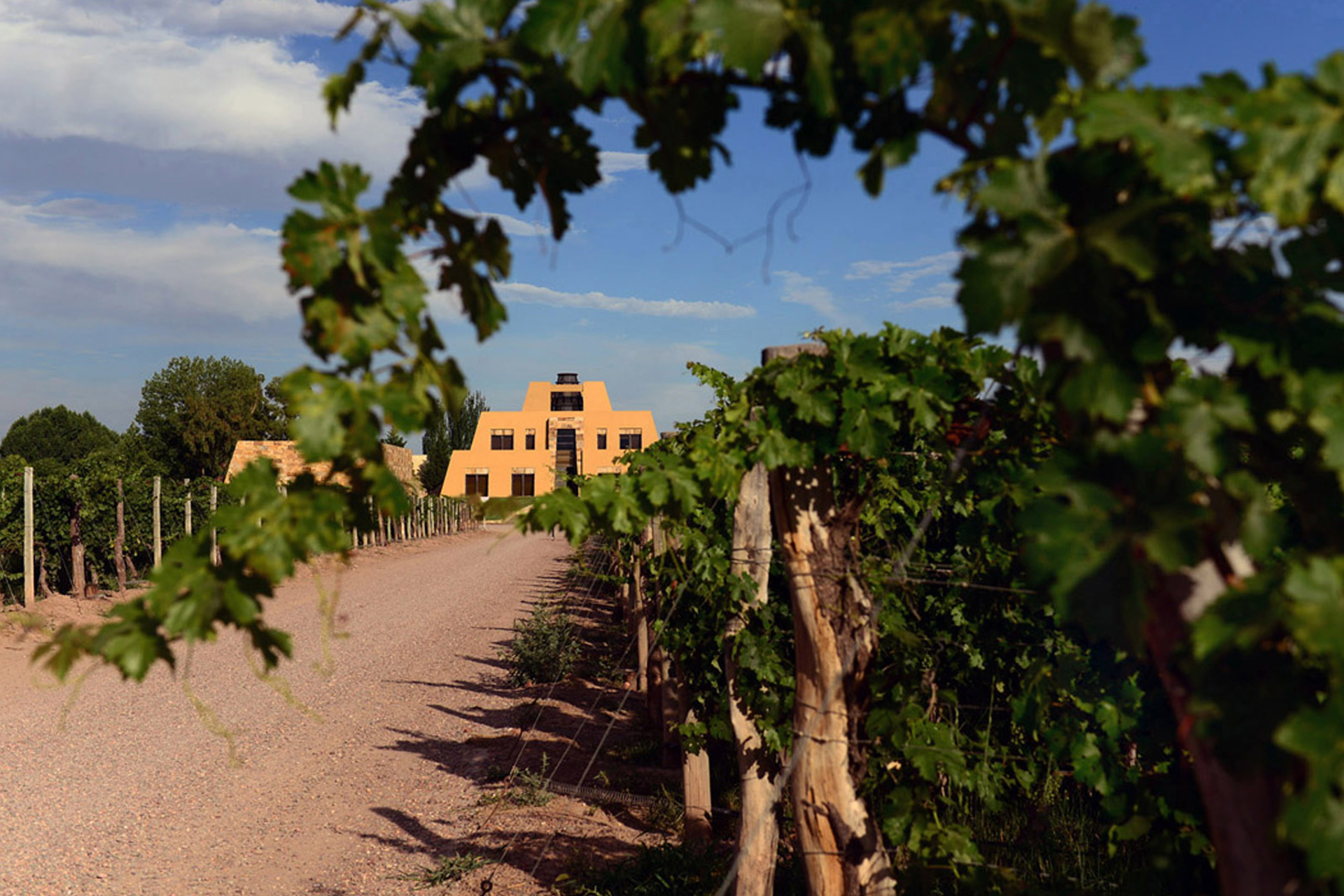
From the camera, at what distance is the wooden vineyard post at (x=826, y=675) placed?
3.09 meters

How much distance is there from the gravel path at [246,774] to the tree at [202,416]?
34.1 metres

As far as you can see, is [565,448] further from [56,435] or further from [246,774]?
[246,774]

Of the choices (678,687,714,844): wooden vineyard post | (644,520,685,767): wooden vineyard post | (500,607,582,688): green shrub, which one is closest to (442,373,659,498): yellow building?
(500,607,582,688): green shrub

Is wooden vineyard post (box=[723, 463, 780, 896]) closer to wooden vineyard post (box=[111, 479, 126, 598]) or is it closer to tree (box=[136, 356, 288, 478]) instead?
wooden vineyard post (box=[111, 479, 126, 598])

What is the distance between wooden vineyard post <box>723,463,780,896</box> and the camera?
4023 millimetres

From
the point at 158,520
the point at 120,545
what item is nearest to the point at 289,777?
the point at 120,545

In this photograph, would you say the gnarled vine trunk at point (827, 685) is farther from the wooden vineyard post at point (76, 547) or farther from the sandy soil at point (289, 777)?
the wooden vineyard post at point (76, 547)

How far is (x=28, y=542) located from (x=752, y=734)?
42.7 feet

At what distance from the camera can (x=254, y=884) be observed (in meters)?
5.29

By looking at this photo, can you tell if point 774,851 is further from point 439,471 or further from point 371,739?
point 439,471

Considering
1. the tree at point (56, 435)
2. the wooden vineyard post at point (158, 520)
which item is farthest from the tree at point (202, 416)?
the wooden vineyard post at point (158, 520)

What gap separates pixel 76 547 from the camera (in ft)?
48.7

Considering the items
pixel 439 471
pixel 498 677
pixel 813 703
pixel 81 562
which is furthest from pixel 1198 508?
pixel 439 471

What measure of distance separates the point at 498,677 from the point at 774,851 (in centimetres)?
731
